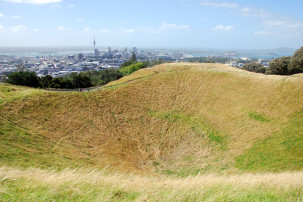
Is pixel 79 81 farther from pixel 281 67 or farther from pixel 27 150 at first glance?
pixel 281 67

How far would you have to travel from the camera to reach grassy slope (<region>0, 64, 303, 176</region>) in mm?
18812

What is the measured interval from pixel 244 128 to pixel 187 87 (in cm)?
1382

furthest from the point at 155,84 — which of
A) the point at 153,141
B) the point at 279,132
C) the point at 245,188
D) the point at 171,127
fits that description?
the point at 245,188

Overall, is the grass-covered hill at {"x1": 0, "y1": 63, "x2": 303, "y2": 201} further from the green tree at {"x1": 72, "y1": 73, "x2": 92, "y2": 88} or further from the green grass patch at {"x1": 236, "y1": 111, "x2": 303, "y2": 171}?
the green tree at {"x1": 72, "y1": 73, "x2": 92, "y2": 88}

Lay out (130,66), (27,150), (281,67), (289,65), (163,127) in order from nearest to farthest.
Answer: (27,150)
(163,127)
(289,65)
(281,67)
(130,66)

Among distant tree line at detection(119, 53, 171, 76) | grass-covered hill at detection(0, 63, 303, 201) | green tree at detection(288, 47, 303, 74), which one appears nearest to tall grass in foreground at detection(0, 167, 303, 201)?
grass-covered hill at detection(0, 63, 303, 201)

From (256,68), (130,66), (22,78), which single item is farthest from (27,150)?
Result: (256,68)

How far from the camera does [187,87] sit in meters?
35.3

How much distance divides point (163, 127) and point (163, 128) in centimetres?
21

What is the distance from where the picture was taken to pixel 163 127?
26719 mm

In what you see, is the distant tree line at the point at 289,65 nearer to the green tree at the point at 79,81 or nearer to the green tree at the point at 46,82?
the green tree at the point at 79,81

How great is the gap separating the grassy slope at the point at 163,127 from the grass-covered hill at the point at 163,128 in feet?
0.34

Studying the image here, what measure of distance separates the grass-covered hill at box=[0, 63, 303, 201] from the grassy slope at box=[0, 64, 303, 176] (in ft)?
0.34

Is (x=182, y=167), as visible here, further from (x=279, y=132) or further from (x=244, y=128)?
(x=279, y=132)
